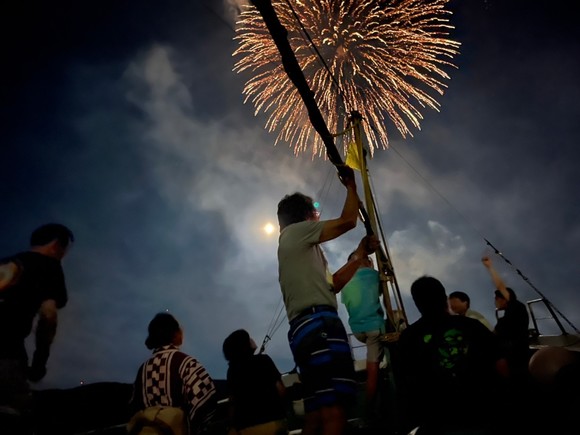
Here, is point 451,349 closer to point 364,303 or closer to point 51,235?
point 364,303

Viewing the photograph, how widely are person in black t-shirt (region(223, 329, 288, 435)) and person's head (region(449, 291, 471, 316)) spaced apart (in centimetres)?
403

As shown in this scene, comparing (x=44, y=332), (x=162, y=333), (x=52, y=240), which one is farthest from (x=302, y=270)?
(x=52, y=240)

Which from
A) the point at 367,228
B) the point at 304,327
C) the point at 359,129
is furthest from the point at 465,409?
the point at 359,129

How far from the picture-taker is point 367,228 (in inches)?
243

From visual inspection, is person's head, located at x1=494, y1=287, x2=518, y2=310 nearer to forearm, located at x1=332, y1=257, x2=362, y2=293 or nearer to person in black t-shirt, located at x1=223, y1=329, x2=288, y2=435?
forearm, located at x1=332, y1=257, x2=362, y2=293

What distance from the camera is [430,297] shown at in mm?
3209

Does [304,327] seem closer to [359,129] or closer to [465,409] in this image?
[465,409]

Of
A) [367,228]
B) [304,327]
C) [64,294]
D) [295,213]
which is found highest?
[367,228]

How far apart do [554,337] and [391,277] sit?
617 cm

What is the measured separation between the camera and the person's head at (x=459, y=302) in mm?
6559

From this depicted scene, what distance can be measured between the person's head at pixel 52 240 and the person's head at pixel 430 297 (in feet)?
12.4

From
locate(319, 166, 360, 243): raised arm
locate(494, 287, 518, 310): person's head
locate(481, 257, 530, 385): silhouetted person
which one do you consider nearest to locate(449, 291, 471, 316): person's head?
locate(481, 257, 530, 385): silhouetted person

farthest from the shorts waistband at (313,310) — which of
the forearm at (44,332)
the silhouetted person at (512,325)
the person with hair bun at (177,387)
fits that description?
the silhouetted person at (512,325)

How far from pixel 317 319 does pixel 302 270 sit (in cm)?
48
